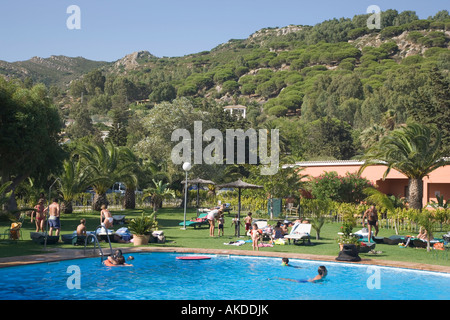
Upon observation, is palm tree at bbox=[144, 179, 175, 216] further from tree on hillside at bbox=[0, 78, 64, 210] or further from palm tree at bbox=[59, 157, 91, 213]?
tree on hillside at bbox=[0, 78, 64, 210]

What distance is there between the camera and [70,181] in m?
25.9

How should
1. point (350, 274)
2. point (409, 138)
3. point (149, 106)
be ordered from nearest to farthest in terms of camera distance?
point (350, 274), point (409, 138), point (149, 106)

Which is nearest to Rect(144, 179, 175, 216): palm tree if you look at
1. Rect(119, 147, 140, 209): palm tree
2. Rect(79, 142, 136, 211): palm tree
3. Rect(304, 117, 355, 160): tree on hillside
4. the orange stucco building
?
Rect(119, 147, 140, 209): palm tree

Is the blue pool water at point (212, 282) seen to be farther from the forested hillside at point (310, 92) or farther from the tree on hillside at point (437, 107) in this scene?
the tree on hillside at point (437, 107)

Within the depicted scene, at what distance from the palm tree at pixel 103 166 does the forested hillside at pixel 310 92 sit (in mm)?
6121

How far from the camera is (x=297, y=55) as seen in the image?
176 meters

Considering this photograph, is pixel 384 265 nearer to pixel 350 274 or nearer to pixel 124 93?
pixel 350 274

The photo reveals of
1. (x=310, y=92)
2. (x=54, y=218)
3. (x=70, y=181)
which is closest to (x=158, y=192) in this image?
(x=70, y=181)

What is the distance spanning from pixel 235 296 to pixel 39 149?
1463 cm

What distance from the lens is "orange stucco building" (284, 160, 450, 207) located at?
28.0 meters

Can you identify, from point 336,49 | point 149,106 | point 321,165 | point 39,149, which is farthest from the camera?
point 336,49

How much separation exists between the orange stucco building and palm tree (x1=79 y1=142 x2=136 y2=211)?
36.6ft
